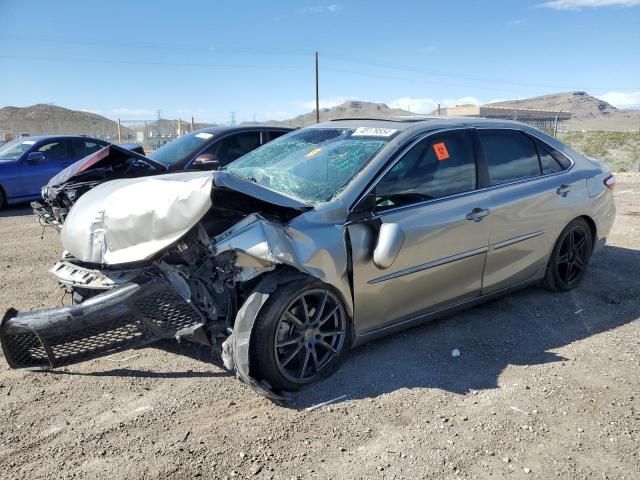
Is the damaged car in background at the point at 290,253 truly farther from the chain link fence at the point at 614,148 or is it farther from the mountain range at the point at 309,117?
the mountain range at the point at 309,117

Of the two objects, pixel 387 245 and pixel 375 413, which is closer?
pixel 375 413

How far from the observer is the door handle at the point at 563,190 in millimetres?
4591

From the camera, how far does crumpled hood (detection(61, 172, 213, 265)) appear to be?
3.03 m

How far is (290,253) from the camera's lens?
119 inches

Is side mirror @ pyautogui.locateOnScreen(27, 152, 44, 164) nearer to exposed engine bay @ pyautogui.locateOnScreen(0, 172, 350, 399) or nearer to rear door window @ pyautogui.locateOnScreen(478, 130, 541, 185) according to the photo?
exposed engine bay @ pyautogui.locateOnScreen(0, 172, 350, 399)

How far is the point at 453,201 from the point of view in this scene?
3826mm

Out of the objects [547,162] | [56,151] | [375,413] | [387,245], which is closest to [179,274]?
[387,245]

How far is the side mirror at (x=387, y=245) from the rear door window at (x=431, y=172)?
248 millimetres

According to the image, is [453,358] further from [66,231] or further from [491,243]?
[66,231]

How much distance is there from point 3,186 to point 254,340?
921 cm

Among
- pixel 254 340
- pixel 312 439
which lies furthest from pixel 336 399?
pixel 254 340

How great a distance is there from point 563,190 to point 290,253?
9.45ft

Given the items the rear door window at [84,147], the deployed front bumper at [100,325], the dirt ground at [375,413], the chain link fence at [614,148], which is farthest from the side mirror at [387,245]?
the chain link fence at [614,148]

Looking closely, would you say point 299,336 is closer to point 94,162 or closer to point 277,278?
point 277,278
